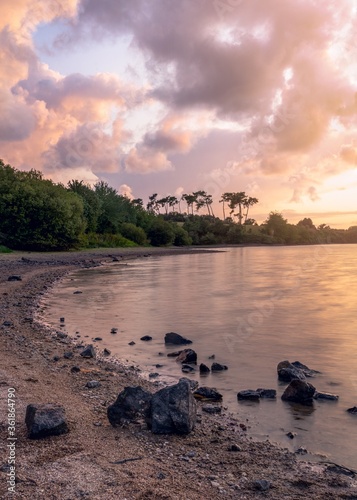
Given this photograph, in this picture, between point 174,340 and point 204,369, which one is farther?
point 174,340

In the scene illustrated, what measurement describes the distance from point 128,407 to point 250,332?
10.8m

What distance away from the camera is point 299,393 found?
926 centimetres

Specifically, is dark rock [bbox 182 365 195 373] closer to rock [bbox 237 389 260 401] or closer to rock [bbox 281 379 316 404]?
rock [bbox 237 389 260 401]

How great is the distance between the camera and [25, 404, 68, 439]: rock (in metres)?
6.28

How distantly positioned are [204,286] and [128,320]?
1664 cm

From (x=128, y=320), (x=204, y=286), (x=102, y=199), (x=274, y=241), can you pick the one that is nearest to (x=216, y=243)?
(x=274, y=241)

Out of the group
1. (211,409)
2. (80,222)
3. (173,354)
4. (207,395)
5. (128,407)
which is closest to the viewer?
(128,407)

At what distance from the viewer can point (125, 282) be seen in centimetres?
3597

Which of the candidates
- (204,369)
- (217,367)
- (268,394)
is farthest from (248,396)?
(217,367)

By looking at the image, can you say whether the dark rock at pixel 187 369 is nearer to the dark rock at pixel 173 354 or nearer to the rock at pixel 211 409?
the dark rock at pixel 173 354

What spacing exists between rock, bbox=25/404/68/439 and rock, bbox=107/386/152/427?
0.82 metres

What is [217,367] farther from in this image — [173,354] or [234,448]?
[234,448]

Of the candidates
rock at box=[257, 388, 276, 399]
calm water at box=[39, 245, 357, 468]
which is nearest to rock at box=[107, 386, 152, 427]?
calm water at box=[39, 245, 357, 468]

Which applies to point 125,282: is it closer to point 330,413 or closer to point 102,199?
point 330,413
